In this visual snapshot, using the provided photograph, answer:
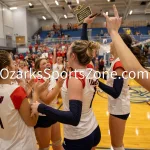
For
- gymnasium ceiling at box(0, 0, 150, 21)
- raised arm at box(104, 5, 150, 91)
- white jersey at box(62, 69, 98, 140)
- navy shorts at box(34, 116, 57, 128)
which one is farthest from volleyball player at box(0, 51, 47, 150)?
gymnasium ceiling at box(0, 0, 150, 21)

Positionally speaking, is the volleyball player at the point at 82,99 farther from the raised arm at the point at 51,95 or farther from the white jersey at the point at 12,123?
the raised arm at the point at 51,95

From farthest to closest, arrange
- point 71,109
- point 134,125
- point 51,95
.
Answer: point 134,125 < point 51,95 < point 71,109

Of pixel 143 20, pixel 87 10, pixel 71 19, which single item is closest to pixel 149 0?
pixel 143 20

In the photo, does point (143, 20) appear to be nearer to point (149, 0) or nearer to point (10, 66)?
point (149, 0)

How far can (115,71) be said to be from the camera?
2.11m

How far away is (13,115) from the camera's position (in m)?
1.46

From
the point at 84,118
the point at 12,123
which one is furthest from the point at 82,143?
the point at 12,123

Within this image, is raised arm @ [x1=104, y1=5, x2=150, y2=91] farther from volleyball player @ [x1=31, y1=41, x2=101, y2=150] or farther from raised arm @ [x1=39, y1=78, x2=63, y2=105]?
raised arm @ [x1=39, y1=78, x2=63, y2=105]

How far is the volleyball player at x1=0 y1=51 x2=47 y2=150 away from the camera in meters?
1.42

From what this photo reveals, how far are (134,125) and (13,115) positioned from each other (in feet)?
11.5

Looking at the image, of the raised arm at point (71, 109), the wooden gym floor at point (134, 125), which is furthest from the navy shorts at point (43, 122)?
the wooden gym floor at point (134, 125)

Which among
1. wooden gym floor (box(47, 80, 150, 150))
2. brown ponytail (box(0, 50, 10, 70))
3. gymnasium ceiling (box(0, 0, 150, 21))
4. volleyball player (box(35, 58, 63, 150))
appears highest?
gymnasium ceiling (box(0, 0, 150, 21))

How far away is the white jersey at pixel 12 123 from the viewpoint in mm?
1418

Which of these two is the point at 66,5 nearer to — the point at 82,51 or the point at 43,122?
the point at 43,122
